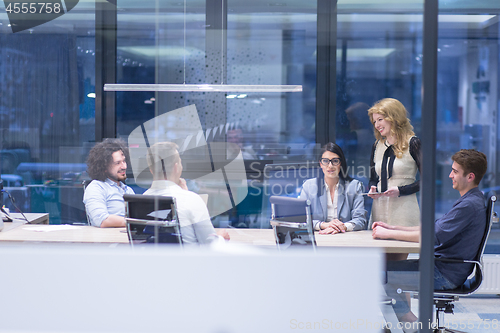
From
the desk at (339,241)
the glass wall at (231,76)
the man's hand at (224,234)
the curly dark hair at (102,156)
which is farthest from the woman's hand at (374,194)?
the curly dark hair at (102,156)

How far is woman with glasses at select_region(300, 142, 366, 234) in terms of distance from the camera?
10.5 ft

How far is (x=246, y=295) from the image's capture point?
2.22 m

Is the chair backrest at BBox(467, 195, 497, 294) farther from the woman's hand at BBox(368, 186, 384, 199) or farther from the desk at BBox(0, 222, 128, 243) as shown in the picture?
the desk at BBox(0, 222, 128, 243)

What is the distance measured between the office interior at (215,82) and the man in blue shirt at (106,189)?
0.52 m

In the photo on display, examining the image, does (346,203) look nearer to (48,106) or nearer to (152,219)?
(152,219)

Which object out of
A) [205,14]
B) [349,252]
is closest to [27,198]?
[205,14]

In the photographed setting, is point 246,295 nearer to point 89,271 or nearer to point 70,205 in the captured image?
point 89,271

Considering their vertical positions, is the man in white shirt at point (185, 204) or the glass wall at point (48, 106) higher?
the glass wall at point (48, 106)

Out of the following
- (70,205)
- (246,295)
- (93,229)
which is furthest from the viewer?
(70,205)

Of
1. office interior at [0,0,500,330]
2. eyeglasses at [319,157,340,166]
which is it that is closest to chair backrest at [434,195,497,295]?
eyeglasses at [319,157,340,166]

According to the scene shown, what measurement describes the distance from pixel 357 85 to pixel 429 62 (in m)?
3.31

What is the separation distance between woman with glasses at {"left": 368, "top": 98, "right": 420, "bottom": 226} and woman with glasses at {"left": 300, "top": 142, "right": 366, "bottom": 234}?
12 cm

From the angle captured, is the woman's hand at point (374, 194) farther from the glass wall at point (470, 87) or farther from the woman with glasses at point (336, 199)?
the glass wall at point (470, 87)

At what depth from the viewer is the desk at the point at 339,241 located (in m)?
2.70
